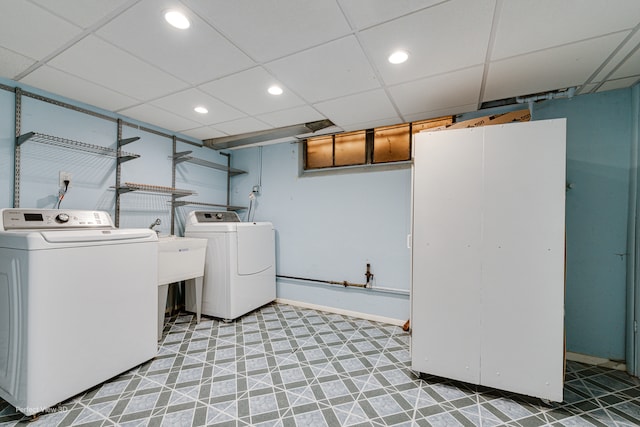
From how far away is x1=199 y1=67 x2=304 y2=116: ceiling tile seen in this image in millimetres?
2043

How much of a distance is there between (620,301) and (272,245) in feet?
11.4

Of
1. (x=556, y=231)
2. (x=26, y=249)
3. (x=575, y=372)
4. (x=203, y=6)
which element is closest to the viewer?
(x=203, y=6)

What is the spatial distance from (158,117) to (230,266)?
181 cm


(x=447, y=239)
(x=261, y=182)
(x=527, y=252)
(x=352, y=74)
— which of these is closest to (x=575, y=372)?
(x=527, y=252)

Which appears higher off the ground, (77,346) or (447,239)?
(447,239)

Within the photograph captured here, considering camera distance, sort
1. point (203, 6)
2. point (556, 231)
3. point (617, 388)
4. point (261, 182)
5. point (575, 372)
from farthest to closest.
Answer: point (261, 182) < point (575, 372) < point (617, 388) < point (556, 231) < point (203, 6)

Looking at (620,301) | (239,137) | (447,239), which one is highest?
(239,137)

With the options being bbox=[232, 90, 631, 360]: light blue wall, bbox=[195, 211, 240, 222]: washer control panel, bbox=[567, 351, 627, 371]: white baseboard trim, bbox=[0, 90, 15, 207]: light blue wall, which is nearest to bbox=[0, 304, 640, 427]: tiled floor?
bbox=[567, 351, 627, 371]: white baseboard trim

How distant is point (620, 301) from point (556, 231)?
4.11 ft

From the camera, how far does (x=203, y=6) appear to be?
1350 mm

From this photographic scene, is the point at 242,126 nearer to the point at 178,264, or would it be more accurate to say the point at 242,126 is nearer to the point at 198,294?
the point at 178,264

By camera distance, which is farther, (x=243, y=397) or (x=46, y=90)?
(x=46, y=90)

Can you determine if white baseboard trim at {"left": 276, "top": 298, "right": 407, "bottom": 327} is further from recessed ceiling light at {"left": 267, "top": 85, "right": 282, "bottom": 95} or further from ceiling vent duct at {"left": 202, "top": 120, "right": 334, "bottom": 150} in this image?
recessed ceiling light at {"left": 267, "top": 85, "right": 282, "bottom": 95}

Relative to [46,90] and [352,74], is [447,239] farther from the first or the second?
[46,90]
